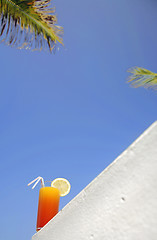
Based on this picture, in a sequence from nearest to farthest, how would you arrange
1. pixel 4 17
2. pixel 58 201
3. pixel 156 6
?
1. pixel 58 201
2. pixel 4 17
3. pixel 156 6

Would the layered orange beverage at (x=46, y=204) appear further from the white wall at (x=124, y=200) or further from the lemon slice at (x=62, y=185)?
the white wall at (x=124, y=200)

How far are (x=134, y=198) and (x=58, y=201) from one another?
111 cm

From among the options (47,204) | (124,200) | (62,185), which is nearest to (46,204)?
(47,204)

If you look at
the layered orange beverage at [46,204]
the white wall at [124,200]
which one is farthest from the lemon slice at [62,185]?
the white wall at [124,200]

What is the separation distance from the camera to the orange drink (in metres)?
1.31

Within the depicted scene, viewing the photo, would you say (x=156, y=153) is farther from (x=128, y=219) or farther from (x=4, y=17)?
(x=4, y=17)

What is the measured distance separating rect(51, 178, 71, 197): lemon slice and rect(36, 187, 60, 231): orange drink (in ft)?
0.64

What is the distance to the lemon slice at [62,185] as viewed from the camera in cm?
166

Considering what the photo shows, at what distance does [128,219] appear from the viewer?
0.45 metres

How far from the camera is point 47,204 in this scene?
136 centimetres

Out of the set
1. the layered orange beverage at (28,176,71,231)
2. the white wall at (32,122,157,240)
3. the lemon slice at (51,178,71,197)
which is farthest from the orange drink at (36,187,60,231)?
the white wall at (32,122,157,240)

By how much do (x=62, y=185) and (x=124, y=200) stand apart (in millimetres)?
1275

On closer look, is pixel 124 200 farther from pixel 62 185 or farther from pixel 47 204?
pixel 62 185

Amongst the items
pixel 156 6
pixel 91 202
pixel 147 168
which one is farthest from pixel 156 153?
pixel 156 6
